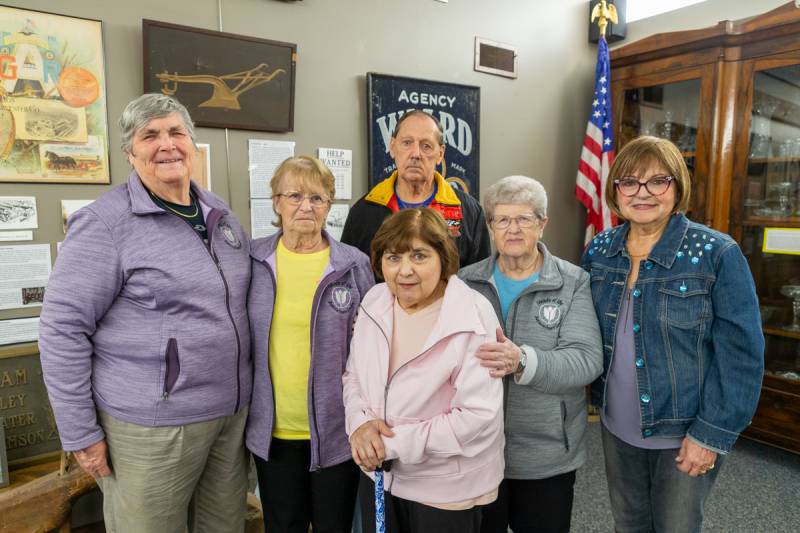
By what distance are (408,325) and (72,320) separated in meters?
0.79

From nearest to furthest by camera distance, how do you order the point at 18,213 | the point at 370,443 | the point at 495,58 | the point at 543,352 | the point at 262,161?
the point at 370,443, the point at 543,352, the point at 18,213, the point at 262,161, the point at 495,58

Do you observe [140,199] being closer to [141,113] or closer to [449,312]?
[141,113]

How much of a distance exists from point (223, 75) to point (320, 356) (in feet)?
4.67

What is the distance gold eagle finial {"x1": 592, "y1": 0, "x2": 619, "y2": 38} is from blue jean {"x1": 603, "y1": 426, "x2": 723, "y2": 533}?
2.79 meters

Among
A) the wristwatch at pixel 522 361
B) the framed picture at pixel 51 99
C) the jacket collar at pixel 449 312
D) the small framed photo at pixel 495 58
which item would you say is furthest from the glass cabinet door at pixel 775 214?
the framed picture at pixel 51 99

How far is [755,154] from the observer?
9.43ft

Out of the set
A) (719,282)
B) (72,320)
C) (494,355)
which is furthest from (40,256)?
(719,282)

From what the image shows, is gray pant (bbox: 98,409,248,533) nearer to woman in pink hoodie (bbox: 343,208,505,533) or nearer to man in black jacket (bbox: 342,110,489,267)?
woman in pink hoodie (bbox: 343,208,505,533)

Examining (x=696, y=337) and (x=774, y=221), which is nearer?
(x=696, y=337)

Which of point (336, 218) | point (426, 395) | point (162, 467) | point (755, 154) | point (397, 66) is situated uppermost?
point (397, 66)

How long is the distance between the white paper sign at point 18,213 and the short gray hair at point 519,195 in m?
1.66

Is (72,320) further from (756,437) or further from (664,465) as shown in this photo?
(756,437)

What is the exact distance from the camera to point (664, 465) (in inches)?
54.0

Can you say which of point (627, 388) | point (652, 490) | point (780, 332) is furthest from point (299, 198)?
point (780, 332)
